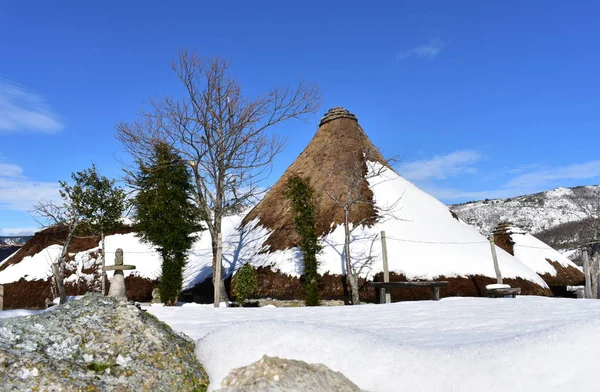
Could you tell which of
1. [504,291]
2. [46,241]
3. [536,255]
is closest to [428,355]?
[504,291]

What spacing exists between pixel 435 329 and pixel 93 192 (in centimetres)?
2320

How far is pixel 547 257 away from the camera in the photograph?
25.6m

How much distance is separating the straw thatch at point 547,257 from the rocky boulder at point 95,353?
81.7 ft

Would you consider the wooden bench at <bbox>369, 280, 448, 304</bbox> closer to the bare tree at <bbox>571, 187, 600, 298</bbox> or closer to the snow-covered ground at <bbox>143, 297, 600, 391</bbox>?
the snow-covered ground at <bbox>143, 297, 600, 391</bbox>

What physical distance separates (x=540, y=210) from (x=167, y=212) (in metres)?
110

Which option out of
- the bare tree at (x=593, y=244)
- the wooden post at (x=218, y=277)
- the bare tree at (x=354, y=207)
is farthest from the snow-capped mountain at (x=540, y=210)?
the wooden post at (x=218, y=277)

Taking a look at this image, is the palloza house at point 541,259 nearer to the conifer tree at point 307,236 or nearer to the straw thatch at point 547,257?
the straw thatch at point 547,257

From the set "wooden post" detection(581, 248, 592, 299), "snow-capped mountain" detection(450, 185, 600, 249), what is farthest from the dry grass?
"snow-capped mountain" detection(450, 185, 600, 249)

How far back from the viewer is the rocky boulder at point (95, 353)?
3121mm

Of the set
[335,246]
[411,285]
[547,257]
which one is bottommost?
[411,285]

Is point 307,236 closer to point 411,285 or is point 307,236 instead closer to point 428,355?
point 411,285

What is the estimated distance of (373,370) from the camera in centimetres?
370

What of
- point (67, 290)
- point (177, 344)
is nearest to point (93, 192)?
point (67, 290)

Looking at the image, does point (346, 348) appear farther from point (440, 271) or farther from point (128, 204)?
point (128, 204)
